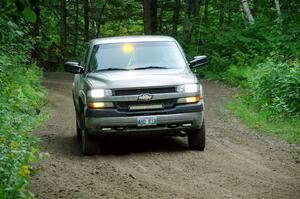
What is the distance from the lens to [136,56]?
434 inches

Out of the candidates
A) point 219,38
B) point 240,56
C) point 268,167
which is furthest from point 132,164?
point 219,38

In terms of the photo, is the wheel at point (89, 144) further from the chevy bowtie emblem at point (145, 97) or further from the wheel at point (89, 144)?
the chevy bowtie emblem at point (145, 97)

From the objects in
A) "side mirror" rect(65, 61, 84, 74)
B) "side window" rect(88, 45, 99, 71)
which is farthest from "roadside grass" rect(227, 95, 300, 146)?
"side mirror" rect(65, 61, 84, 74)

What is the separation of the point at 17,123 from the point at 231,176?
4.51 meters

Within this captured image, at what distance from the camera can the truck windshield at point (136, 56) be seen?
10844 millimetres

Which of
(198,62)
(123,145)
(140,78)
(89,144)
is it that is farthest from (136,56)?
(89,144)

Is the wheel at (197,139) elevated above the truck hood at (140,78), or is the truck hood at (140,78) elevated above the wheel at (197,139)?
the truck hood at (140,78)

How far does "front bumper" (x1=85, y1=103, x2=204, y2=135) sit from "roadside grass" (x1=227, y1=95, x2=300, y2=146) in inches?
81.3

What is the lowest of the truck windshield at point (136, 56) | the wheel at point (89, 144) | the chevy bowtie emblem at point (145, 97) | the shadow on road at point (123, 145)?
the shadow on road at point (123, 145)

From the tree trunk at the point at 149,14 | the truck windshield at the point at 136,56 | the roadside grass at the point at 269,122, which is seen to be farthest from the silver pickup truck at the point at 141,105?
the tree trunk at the point at 149,14

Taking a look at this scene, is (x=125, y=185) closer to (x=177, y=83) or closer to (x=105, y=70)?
(x=177, y=83)

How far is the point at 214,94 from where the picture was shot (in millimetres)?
20672

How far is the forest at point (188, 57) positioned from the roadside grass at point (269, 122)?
0.07ft

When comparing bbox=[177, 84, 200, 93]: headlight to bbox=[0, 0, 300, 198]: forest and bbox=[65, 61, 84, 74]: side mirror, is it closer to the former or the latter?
bbox=[65, 61, 84, 74]: side mirror
